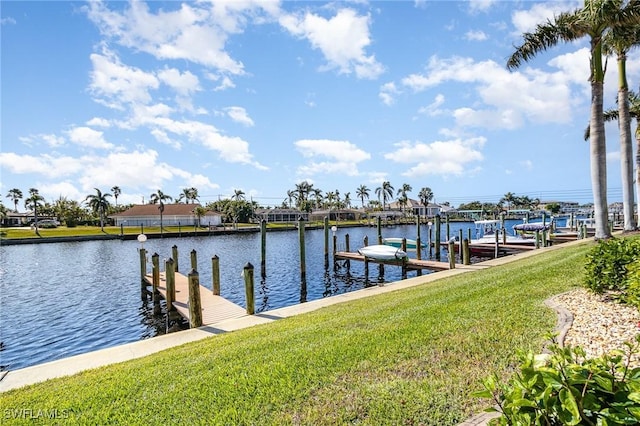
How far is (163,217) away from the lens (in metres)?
87.9

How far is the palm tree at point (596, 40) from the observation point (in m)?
13.4

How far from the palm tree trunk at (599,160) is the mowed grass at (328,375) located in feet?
31.6

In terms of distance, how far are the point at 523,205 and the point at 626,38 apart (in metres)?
145

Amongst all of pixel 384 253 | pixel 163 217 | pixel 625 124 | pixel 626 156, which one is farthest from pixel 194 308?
pixel 163 217

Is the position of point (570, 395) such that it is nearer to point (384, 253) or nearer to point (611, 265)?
point (611, 265)

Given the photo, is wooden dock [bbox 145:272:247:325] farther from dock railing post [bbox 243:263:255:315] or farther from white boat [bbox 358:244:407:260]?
white boat [bbox 358:244:407:260]

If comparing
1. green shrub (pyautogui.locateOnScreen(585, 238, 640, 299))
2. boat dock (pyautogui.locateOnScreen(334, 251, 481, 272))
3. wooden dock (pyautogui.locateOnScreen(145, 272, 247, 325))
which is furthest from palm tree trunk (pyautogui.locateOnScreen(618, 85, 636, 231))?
wooden dock (pyautogui.locateOnScreen(145, 272, 247, 325))

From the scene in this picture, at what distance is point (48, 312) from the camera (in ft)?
55.1

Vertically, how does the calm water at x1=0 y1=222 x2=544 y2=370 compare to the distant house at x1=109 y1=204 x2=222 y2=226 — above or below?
below

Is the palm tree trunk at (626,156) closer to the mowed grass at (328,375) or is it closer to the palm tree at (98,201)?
the mowed grass at (328,375)

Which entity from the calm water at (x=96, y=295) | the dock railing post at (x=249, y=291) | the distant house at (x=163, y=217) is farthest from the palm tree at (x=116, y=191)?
the dock railing post at (x=249, y=291)

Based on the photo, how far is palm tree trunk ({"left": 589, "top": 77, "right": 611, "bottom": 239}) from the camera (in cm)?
1454

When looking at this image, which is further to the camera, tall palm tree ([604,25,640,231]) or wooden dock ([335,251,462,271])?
wooden dock ([335,251,462,271])

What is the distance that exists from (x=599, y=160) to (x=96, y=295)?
81.5 feet
